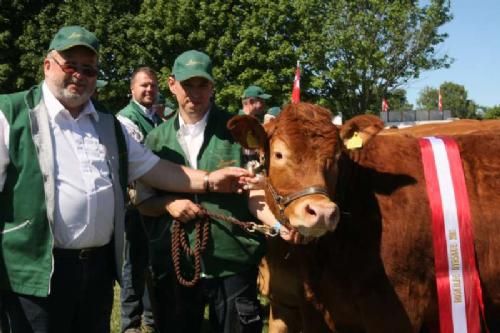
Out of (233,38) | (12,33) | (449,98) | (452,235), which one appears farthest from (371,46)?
(449,98)

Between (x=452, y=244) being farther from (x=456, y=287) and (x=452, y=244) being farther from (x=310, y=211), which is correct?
(x=310, y=211)

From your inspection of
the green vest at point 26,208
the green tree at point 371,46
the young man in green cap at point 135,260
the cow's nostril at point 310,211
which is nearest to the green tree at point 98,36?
the green tree at point 371,46

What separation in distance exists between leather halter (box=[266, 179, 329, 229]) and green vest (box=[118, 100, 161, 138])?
2023 mm

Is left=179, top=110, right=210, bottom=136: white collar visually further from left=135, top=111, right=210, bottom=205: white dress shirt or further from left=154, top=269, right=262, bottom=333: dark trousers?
left=154, top=269, right=262, bottom=333: dark trousers

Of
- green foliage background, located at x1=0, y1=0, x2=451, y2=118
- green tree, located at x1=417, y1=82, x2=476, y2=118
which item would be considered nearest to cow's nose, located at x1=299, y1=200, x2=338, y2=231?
green foliage background, located at x1=0, y1=0, x2=451, y2=118

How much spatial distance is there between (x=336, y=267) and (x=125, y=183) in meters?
1.30

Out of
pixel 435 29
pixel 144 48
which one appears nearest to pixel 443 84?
pixel 435 29

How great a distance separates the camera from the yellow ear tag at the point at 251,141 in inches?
130

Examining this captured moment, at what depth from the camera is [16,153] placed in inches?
101

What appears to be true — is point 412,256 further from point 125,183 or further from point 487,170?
point 125,183

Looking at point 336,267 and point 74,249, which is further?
point 336,267

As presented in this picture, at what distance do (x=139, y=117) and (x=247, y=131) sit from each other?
1.99m

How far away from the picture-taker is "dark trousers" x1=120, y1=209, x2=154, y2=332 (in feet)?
17.3

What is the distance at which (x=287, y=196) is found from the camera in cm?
302
